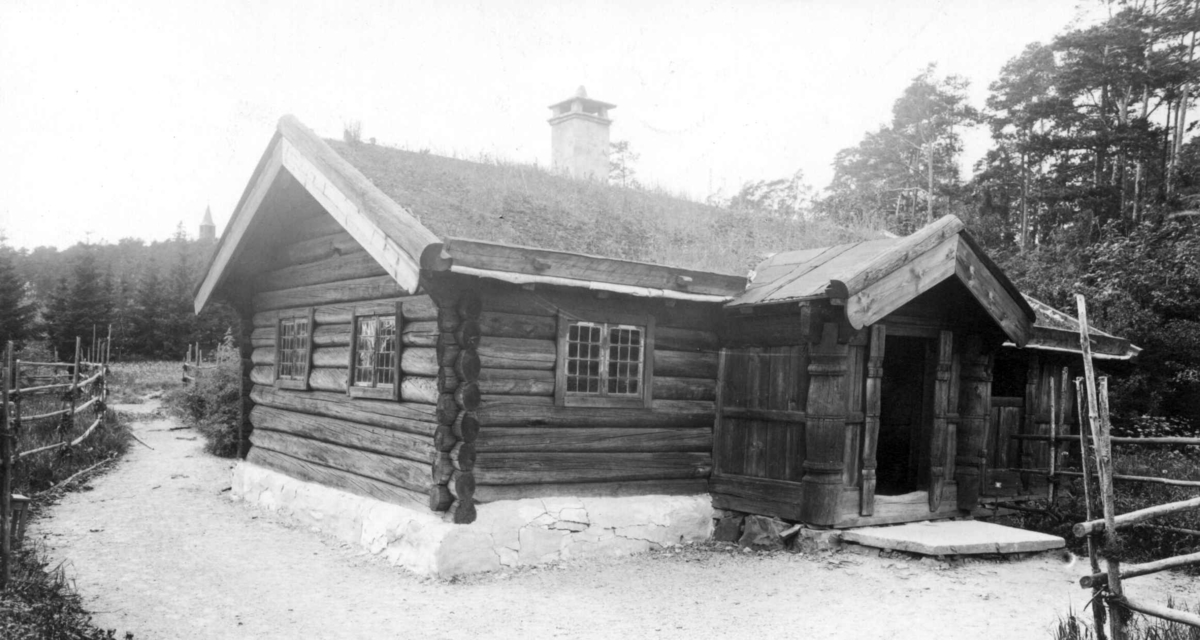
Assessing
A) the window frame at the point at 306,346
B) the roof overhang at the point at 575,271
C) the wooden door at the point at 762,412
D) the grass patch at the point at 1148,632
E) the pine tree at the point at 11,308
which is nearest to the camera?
the grass patch at the point at 1148,632

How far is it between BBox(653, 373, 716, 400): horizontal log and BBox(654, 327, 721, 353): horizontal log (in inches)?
13.5

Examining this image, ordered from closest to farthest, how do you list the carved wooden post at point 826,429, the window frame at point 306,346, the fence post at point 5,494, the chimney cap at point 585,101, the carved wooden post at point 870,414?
the fence post at point 5,494, the carved wooden post at point 826,429, the carved wooden post at point 870,414, the window frame at point 306,346, the chimney cap at point 585,101

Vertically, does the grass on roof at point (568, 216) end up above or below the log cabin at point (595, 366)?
above

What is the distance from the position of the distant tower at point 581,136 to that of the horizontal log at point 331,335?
18.9 ft

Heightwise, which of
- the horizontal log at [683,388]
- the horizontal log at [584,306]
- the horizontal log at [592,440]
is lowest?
the horizontal log at [592,440]

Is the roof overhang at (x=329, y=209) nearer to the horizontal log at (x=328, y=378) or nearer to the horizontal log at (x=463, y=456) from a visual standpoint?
the horizontal log at (x=463, y=456)

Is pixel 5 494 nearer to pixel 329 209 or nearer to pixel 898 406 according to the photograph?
pixel 329 209

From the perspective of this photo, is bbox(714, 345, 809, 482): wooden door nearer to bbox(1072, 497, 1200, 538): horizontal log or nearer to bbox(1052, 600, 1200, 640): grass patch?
bbox(1052, 600, 1200, 640): grass patch

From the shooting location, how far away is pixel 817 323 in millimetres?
8633

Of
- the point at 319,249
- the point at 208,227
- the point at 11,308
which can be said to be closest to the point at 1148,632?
the point at 319,249

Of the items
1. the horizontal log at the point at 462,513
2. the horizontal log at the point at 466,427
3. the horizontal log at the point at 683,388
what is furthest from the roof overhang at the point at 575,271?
the horizontal log at the point at 462,513

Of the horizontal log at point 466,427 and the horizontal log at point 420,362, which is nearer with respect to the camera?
the horizontal log at point 466,427

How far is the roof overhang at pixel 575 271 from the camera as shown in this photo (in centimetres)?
738

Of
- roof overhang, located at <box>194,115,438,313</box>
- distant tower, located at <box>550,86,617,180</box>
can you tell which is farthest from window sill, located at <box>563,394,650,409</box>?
distant tower, located at <box>550,86,617,180</box>
